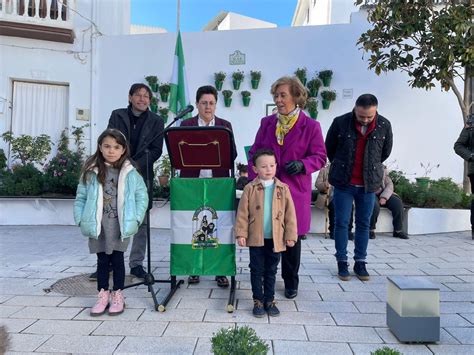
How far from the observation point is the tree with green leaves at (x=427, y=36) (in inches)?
238


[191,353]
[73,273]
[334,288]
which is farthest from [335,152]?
[73,273]

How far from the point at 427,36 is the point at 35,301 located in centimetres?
669

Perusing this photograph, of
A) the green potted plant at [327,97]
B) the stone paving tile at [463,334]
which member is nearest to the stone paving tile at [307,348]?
the stone paving tile at [463,334]

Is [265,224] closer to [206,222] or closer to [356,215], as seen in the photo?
[206,222]

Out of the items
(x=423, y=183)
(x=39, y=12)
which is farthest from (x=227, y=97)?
(x=39, y=12)

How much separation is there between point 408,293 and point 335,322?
0.62 meters

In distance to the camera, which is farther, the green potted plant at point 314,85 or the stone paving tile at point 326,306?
the green potted plant at point 314,85

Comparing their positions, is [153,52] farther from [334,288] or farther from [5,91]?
[334,288]

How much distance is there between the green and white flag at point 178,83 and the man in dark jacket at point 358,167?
15.2ft

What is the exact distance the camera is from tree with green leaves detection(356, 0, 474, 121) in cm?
605

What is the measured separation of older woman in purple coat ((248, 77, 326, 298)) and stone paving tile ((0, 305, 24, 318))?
7.19ft

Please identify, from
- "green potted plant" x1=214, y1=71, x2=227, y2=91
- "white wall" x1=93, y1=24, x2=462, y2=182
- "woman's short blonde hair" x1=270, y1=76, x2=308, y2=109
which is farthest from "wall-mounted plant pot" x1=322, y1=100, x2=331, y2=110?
"woman's short blonde hair" x1=270, y1=76, x2=308, y2=109

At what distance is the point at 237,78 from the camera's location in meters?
8.29

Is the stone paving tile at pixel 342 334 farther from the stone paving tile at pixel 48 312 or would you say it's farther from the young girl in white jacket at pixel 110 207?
the stone paving tile at pixel 48 312
